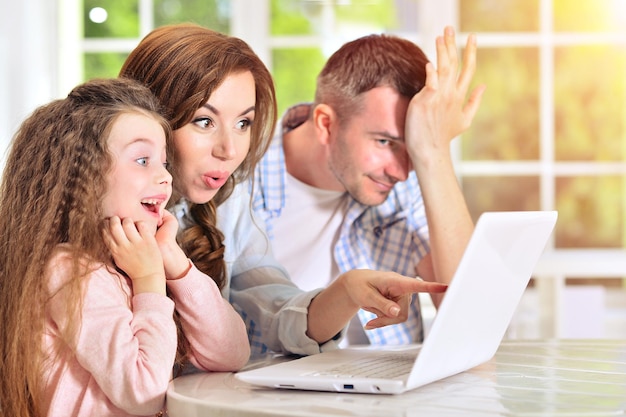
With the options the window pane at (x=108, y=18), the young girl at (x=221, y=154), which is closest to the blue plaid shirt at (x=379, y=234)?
the young girl at (x=221, y=154)

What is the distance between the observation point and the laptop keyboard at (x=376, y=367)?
49.3 inches

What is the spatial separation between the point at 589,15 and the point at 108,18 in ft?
6.90

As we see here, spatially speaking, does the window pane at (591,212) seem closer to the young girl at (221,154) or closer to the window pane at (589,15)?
the window pane at (589,15)

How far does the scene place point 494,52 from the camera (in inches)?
163

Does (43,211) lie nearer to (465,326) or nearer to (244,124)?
(244,124)

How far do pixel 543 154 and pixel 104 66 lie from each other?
1.93 metres

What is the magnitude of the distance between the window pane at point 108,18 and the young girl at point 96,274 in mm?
2782

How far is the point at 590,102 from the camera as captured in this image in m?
4.19

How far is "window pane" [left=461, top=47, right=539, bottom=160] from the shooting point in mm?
4105

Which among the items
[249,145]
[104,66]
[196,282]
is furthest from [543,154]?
[196,282]

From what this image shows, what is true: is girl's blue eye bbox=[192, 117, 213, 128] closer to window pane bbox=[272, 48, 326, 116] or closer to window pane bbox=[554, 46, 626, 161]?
window pane bbox=[272, 48, 326, 116]

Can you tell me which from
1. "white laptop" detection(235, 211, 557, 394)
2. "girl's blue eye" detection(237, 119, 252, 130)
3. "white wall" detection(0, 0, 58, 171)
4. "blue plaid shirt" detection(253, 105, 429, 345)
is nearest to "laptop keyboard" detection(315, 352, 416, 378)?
"white laptop" detection(235, 211, 557, 394)

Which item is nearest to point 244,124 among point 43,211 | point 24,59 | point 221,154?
point 221,154

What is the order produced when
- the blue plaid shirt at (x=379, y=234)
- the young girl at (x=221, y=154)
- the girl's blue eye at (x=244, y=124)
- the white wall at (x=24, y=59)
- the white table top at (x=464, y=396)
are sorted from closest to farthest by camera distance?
1. the white table top at (x=464, y=396)
2. the young girl at (x=221, y=154)
3. the girl's blue eye at (x=244, y=124)
4. the blue plaid shirt at (x=379, y=234)
5. the white wall at (x=24, y=59)
